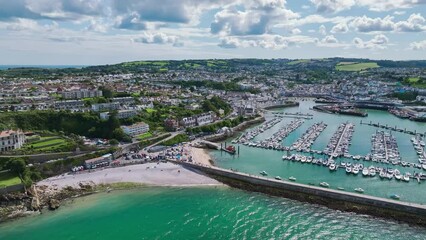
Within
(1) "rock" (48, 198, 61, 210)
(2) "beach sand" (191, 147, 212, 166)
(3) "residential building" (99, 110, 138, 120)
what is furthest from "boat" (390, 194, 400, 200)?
(3) "residential building" (99, 110, 138, 120)

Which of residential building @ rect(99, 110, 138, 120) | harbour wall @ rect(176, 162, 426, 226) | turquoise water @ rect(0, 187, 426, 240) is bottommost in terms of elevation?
turquoise water @ rect(0, 187, 426, 240)

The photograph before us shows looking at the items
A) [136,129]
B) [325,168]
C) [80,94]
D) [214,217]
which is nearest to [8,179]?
[136,129]

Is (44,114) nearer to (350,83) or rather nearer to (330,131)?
(330,131)

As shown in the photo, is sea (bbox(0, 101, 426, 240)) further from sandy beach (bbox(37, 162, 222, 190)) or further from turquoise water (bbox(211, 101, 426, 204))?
A: sandy beach (bbox(37, 162, 222, 190))

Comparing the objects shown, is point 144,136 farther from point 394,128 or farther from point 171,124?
point 394,128

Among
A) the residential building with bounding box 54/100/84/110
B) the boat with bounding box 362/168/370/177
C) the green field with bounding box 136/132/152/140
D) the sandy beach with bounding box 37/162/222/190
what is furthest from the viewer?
the residential building with bounding box 54/100/84/110

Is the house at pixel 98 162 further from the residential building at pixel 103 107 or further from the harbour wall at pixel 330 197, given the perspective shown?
the residential building at pixel 103 107
